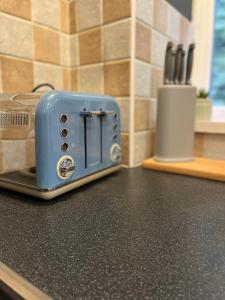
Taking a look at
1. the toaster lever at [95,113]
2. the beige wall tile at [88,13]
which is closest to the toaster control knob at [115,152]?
the toaster lever at [95,113]

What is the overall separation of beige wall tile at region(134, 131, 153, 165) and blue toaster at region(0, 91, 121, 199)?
12 cm

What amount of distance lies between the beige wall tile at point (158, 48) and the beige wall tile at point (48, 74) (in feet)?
1.16

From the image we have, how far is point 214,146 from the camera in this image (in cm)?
86

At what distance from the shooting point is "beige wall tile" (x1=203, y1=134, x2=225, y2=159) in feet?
2.76

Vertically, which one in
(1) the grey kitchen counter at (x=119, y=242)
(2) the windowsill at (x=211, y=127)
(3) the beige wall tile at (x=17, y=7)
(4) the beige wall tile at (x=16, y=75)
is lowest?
(1) the grey kitchen counter at (x=119, y=242)

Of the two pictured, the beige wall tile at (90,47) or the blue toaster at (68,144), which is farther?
the beige wall tile at (90,47)

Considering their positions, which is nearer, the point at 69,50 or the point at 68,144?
the point at 68,144

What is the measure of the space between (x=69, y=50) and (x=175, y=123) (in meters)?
0.50

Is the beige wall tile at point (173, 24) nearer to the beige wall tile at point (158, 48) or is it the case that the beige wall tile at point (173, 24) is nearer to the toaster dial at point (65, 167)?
the beige wall tile at point (158, 48)

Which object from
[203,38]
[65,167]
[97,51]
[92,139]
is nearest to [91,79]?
[97,51]

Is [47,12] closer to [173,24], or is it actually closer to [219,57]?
[173,24]

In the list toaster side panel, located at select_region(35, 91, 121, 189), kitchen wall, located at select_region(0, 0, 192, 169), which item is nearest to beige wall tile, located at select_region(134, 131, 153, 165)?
kitchen wall, located at select_region(0, 0, 192, 169)

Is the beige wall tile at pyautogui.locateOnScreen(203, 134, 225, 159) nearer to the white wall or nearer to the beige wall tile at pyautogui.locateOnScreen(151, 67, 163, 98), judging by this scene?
the beige wall tile at pyautogui.locateOnScreen(151, 67, 163, 98)

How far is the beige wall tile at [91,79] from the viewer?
839 millimetres
